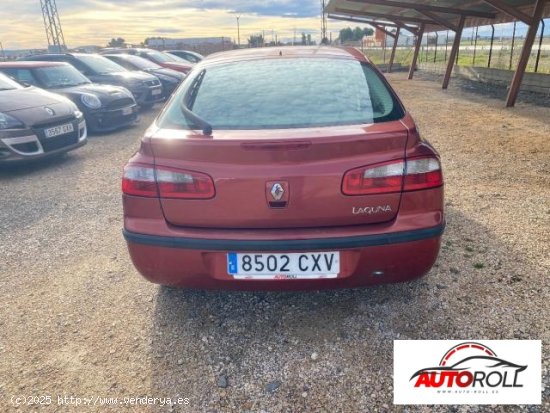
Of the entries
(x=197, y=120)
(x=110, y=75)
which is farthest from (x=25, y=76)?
(x=197, y=120)

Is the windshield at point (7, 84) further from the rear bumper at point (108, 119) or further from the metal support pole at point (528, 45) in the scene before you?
the metal support pole at point (528, 45)

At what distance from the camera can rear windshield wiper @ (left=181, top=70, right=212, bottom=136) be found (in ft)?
6.84

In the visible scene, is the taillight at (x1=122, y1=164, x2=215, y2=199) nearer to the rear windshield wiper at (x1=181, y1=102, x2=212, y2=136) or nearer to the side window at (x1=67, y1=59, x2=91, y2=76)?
the rear windshield wiper at (x1=181, y1=102, x2=212, y2=136)

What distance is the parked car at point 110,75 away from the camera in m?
9.71

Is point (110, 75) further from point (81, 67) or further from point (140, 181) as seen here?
point (140, 181)

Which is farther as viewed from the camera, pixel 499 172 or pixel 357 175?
pixel 499 172

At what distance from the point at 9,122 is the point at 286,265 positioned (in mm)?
5007

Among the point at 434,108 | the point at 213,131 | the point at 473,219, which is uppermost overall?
the point at 213,131

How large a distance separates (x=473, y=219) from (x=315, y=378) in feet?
7.90

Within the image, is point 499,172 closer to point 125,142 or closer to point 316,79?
point 316,79

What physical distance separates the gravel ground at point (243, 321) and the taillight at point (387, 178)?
2.84 feet

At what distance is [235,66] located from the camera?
273 centimetres

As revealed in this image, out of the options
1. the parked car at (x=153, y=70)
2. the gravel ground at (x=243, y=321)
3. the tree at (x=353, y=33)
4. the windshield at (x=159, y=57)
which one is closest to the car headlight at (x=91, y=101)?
the parked car at (x=153, y=70)

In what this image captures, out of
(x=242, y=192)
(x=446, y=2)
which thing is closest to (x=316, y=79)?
(x=242, y=192)
